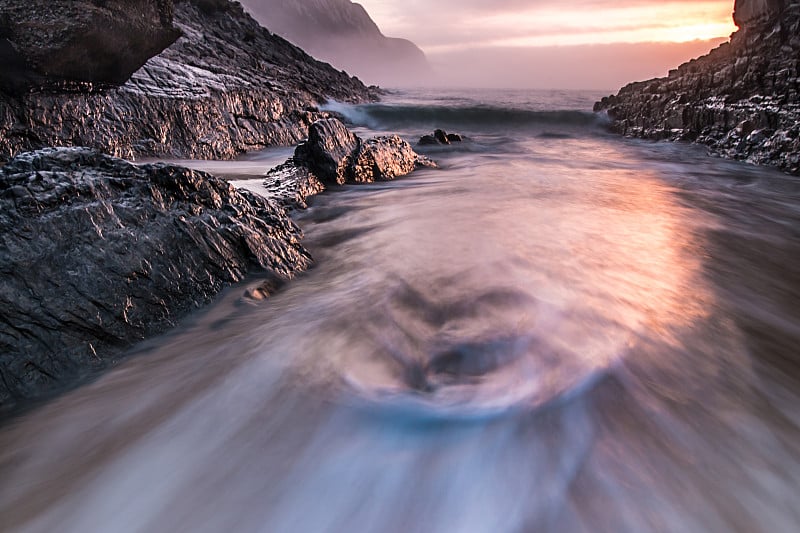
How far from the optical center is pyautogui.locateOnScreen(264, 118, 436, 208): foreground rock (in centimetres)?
613

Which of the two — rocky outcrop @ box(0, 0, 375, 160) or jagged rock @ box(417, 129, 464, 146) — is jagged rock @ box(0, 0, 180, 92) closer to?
rocky outcrop @ box(0, 0, 375, 160)

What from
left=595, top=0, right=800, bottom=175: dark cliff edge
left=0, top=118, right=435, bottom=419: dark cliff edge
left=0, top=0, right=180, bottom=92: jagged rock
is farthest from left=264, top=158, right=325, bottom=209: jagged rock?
left=595, top=0, right=800, bottom=175: dark cliff edge

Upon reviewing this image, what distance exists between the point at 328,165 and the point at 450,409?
5.39m

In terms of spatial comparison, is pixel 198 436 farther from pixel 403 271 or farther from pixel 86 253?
pixel 403 271

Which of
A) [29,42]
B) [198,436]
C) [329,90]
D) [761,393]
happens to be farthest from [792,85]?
[329,90]

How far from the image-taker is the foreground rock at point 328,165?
613 cm

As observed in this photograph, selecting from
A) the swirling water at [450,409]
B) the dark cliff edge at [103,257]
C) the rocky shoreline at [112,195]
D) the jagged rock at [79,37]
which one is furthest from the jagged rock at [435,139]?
the dark cliff edge at [103,257]

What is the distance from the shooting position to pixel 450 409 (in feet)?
6.61

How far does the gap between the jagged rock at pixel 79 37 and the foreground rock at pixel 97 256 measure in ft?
13.6

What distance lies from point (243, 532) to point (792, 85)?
39.3 ft

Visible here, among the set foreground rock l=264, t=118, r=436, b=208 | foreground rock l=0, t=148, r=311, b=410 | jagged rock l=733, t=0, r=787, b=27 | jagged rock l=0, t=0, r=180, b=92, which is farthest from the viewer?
jagged rock l=733, t=0, r=787, b=27

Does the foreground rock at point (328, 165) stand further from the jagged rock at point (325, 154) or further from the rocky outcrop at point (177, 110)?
the rocky outcrop at point (177, 110)

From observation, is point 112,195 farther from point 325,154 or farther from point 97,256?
point 325,154

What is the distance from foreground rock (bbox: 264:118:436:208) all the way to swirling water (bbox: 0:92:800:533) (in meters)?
2.38
